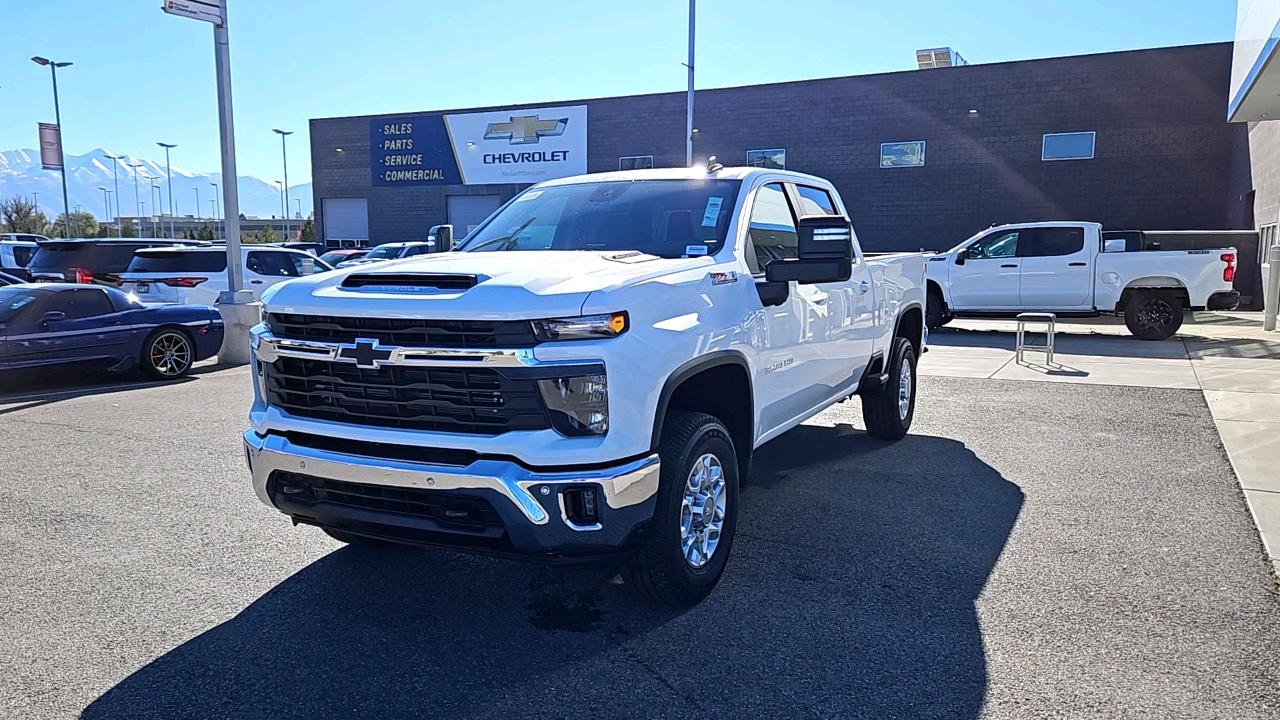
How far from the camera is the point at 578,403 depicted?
344 centimetres

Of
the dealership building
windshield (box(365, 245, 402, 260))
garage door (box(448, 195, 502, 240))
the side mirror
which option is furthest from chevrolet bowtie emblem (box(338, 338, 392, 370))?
garage door (box(448, 195, 502, 240))

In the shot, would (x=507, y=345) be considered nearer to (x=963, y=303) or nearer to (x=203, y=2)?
(x=203, y=2)

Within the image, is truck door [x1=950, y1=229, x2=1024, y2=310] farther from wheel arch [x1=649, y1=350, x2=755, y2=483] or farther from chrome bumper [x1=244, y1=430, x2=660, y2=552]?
chrome bumper [x1=244, y1=430, x2=660, y2=552]

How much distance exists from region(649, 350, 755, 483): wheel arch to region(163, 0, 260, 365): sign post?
Answer: 31.0 ft

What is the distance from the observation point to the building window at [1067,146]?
2358 cm

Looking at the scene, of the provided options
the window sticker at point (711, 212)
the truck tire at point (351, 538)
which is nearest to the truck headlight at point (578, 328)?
the truck tire at point (351, 538)

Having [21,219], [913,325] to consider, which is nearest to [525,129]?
[913,325]

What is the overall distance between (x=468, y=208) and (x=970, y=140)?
1756cm

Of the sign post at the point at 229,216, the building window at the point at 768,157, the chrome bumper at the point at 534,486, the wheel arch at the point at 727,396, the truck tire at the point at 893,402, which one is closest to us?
the chrome bumper at the point at 534,486

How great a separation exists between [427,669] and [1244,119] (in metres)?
17.0

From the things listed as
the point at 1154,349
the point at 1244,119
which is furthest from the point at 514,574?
the point at 1244,119

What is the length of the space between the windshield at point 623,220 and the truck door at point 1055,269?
1238 centimetres

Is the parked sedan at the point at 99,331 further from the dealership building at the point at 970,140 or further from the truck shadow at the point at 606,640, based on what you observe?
the dealership building at the point at 970,140

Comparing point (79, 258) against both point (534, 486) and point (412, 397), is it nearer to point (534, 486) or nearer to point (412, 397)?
point (412, 397)
